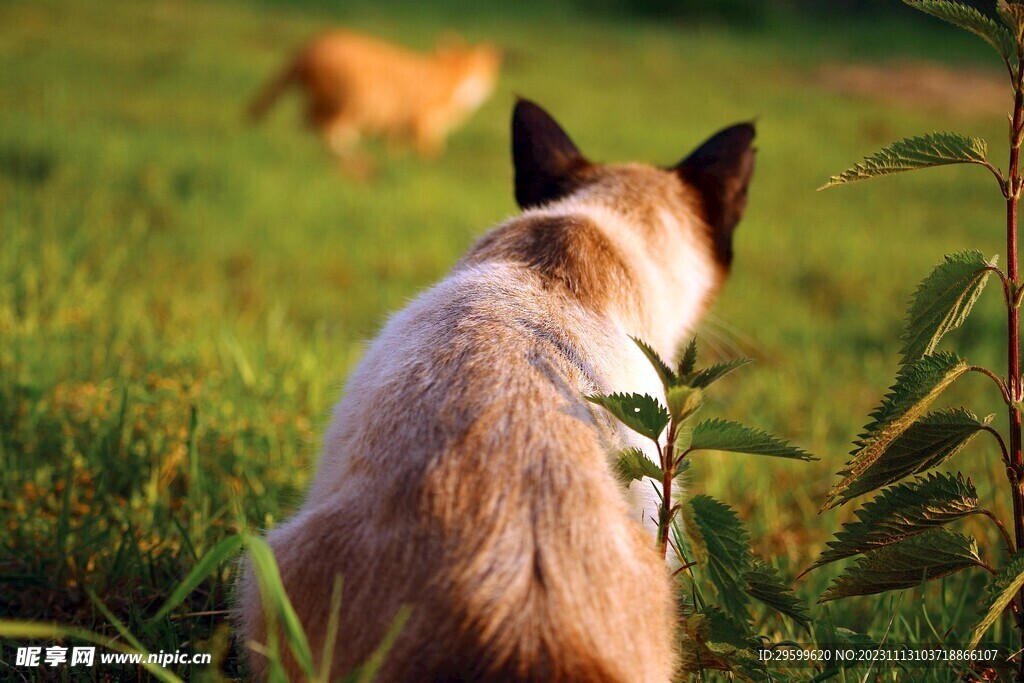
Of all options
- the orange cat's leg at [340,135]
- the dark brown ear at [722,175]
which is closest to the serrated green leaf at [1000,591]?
the dark brown ear at [722,175]

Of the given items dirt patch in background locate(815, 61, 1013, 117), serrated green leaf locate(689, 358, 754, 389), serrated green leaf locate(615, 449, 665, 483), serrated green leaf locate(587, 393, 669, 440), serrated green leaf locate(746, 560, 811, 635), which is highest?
dirt patch in background locate(815, 61, 1013, 117)

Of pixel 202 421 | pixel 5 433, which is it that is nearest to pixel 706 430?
pixel 202 421

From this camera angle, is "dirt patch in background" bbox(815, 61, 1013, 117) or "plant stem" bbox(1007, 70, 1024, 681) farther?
"dirt patch in background" bbox(815, 61, 1013, 117)

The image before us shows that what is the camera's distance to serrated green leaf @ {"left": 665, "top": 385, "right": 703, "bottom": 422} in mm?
1562

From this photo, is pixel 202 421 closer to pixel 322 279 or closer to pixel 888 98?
pixel 322 279

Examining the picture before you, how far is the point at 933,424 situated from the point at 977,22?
71 cm

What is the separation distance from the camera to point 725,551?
1.58 metres

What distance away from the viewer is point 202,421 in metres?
3.00

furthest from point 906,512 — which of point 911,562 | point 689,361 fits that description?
point 689,361

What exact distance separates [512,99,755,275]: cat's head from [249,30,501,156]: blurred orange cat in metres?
7.94

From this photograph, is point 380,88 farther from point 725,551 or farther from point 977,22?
point 725,551

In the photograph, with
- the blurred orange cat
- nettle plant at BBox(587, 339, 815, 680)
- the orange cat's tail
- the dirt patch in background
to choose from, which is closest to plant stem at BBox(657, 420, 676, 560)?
nettle plant at BBox(587, 339, 815, 680)

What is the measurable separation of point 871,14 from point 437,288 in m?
19.1

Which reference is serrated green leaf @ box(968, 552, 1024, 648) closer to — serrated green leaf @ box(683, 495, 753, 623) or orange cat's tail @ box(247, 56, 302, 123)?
serrated green leaf @ box(683, 495, 753, 623)
